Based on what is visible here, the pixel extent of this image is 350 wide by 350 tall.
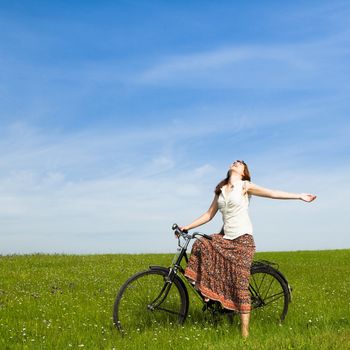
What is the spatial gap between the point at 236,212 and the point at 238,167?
0.83m

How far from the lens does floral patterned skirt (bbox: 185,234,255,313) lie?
981 centimetres

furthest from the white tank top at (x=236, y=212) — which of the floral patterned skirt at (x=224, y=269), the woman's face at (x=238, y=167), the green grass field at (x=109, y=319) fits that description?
the green grass field at (x=109, y=319)

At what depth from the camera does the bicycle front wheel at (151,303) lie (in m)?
9.71

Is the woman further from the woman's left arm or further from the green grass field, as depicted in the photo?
the green grass field

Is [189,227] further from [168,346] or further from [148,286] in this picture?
[168,346]

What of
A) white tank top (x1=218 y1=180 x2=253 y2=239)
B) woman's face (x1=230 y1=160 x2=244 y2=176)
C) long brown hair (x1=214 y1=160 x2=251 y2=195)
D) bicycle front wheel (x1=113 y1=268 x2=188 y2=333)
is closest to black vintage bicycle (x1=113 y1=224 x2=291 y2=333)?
bicycle front wheel (x1=113 y1=268 x2=188 y2=333)

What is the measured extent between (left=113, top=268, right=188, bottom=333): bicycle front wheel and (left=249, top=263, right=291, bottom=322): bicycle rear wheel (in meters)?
1.40

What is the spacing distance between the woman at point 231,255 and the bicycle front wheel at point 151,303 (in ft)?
1.33

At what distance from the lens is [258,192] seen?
9836 mm

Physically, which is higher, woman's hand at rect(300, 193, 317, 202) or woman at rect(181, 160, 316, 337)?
woman's hand at rect(300, 193, 317, 202)

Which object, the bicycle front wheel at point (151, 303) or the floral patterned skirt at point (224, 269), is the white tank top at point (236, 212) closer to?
the floral patterned skirt at point (224, 269)

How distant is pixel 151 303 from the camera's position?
9.96 meters

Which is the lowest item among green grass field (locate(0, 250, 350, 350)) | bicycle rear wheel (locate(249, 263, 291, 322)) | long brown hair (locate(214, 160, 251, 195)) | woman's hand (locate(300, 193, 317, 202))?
green grass field (locate(0, 250, 350, 350))

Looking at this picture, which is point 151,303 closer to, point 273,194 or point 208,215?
point 208,215
